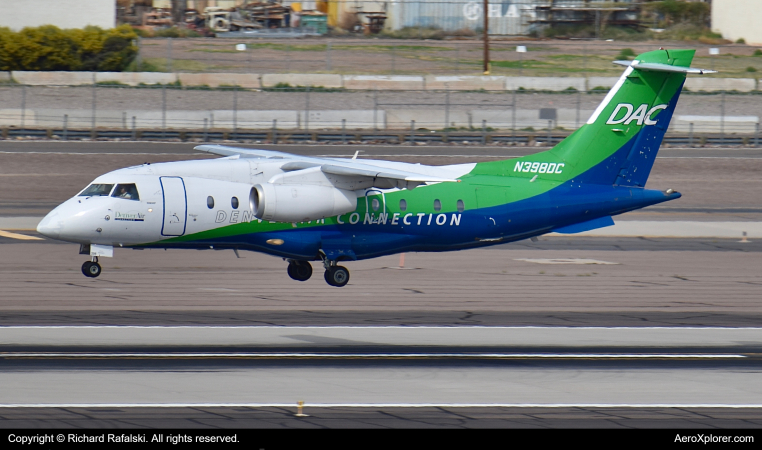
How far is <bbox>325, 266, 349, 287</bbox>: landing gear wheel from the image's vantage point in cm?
2602

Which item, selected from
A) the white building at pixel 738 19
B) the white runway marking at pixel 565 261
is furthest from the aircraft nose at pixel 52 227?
the white building at pixel 738 19

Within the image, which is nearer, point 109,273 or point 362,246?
point 362,246

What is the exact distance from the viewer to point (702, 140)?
200 ft

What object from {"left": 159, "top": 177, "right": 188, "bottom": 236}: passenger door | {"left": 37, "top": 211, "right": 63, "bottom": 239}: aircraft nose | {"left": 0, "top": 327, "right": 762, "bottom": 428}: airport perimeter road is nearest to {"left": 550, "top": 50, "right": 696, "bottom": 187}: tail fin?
{"left": 0, "top": 327, "right": 762, "bottom": 428}: airport perimeter road

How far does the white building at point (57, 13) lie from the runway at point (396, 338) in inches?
1702

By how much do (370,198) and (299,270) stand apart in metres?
3.12

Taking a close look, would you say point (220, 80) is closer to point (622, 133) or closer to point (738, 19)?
point (622, 133)

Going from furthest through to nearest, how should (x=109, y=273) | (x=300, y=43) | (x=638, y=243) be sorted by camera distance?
(x=300, y=43) → (x=638, y=243) → (x=109, y=273)

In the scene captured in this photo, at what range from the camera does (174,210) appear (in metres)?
24.0

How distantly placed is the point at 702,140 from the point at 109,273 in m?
43.5

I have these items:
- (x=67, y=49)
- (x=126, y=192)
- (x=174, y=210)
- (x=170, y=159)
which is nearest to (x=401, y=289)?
(x=174, y=210)

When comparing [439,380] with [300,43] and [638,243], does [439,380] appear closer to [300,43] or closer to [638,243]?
[638,243]
